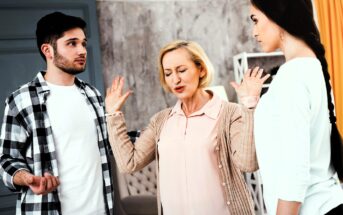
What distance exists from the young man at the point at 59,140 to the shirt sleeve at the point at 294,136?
3.81 ft

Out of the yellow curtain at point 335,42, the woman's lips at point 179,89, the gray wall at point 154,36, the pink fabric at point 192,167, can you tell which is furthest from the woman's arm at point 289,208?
the yellow curtain at point 335,42

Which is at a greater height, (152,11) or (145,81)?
(152,11)

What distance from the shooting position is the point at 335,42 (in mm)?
4621

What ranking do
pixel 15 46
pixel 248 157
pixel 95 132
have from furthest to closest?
pixel 15 46
pixel 95 132
pixel 248 157

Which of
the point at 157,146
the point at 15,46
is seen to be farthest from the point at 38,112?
the point at 15,46

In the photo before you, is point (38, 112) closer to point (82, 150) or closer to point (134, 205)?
point (82, 150)

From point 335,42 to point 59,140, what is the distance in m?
3.58

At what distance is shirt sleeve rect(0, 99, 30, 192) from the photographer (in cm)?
194

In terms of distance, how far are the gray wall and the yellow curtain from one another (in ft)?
2.82

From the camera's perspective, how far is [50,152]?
201 cm

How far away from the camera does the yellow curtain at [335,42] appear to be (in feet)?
15.1

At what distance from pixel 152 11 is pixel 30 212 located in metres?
2.89

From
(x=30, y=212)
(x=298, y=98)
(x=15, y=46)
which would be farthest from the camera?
(x=15, y=46)

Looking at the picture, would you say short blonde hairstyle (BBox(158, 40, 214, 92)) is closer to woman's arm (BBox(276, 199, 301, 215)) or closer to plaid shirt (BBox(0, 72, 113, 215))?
plaid shirt (BBox(0, 72, 113, 215))
